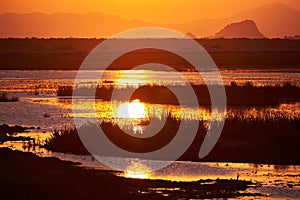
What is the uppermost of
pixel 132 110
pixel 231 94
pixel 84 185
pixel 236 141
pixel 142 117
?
pixel 231 94

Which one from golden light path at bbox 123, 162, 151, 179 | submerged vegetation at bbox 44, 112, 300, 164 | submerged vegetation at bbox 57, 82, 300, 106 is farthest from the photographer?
submerged vegetation at bbox 57, 82, 300, 106

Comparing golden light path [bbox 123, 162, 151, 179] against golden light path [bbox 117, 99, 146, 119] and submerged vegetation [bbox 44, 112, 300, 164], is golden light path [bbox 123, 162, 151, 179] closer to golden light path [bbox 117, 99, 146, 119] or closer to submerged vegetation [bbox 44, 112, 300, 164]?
submerged vegetation [bbox 44, 112, 300, 164]

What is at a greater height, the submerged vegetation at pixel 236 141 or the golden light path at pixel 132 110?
the golden light path at pixel 132 110

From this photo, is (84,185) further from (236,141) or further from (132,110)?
(132,110)

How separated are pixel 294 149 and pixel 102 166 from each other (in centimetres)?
779

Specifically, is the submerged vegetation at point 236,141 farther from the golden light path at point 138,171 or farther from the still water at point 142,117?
the golden light path at point 138,171

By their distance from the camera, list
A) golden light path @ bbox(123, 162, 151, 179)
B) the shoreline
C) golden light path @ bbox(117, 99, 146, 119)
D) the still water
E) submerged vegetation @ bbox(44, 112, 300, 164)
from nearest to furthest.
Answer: the shoreline → the still water → golden light path @ bbox(123, 162, 151, 179) → submerged vegetation @ bbox(44, 112, 300, 164) → golden light path @ bbox(117, 99, 146, 119)

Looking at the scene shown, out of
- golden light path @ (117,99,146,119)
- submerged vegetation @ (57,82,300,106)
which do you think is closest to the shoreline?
golden light path @ (117,99,146,119)

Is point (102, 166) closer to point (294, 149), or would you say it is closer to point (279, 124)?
point (294, 149)

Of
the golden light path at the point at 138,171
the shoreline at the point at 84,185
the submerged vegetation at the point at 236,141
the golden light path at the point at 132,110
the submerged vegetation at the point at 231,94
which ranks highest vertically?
the submerged vegetation at the point at 231,94

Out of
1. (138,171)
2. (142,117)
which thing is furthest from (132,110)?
(138,171)

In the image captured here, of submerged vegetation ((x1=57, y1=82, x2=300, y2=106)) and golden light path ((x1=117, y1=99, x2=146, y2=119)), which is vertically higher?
submerged vegetation ((x1=57, y1=82, x2=300, y2=106))

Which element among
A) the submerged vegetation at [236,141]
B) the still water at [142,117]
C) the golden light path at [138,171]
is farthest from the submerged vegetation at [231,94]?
the golden light path at [138,171]

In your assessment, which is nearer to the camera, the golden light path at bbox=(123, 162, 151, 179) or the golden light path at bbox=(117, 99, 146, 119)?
the golden light path at bbox=(123, 162, 151, 179)
